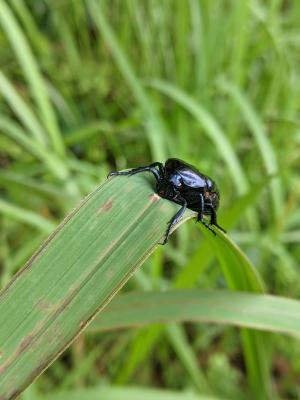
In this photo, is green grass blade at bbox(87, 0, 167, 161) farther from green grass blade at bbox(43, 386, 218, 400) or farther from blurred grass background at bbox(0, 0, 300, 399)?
green grass blade at bbox(43, 386, 218, 400)

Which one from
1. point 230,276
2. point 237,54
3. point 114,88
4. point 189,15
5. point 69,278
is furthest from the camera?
point 114,88

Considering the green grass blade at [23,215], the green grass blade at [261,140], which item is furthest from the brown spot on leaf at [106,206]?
the green grass blade at [261,140]

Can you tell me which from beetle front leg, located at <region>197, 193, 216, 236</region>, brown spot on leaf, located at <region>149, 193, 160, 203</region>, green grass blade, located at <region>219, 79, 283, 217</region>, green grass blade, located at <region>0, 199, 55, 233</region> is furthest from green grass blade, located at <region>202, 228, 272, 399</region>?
green grass blade, located at <region>219, 79, 283, 217</region>

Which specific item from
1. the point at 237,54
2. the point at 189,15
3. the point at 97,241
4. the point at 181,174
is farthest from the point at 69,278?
the point at 189,15

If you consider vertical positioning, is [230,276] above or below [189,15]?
below

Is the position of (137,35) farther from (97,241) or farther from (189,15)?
(97,241)

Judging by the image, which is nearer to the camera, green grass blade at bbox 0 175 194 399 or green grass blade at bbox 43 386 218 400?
Result: green grass blade at bbox 0 175 194 399

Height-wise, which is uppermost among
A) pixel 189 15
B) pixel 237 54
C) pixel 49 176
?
pixel 189 15
